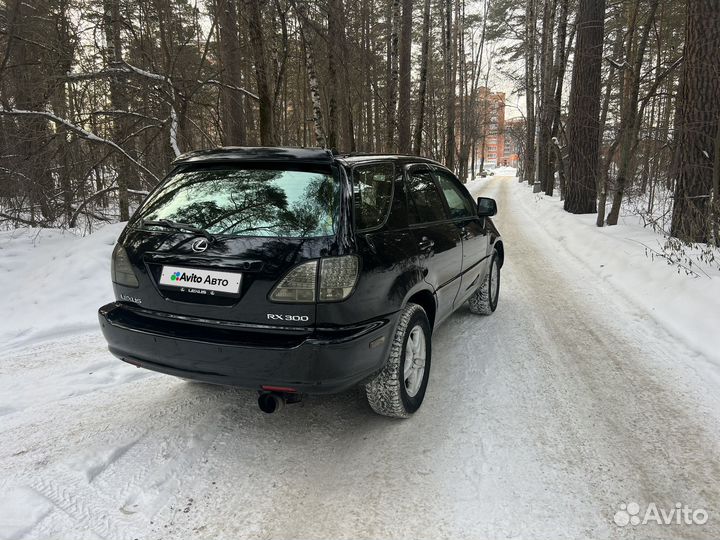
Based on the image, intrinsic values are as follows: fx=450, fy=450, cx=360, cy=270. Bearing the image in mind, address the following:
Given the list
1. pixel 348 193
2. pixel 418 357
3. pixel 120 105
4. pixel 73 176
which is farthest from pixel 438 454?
pixel 120 105

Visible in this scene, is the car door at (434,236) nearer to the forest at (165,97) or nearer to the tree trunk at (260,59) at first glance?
the forest at (165,97)

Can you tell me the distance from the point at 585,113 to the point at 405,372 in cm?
1270

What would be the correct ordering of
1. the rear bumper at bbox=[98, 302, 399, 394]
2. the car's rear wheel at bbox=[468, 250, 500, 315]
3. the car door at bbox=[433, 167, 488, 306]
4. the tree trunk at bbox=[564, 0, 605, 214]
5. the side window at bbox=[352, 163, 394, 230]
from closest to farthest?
the rear bumper at bbox=[98, 302, 399, 394]
the side window at bbox=[352, 163, 394, 230]
the car door at bbox=[433, 167, 488, 306]
the car's rear wheel at bbox=[468, 250, 500, 315]
the tree trunk at bbox=[564, 0, 605, 214]

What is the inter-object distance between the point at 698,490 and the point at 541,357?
1.78m

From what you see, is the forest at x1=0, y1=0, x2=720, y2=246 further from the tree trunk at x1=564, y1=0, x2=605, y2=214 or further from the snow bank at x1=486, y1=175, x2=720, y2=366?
the snow bank at x1=486, y1=175, x2=720, y2=366

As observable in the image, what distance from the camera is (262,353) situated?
2361 millimetres

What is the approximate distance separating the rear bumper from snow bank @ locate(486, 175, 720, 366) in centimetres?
348

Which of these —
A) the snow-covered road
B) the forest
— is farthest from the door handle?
the forest

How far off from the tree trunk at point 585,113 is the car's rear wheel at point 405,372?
449 inches

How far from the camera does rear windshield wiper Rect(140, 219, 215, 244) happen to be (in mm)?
2568

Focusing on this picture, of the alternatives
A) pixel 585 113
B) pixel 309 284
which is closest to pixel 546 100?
pixel 585 113

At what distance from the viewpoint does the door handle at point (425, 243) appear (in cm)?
326

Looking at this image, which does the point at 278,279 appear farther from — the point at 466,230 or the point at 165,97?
the point at 165,97

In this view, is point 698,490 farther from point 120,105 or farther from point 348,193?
point 120,105
